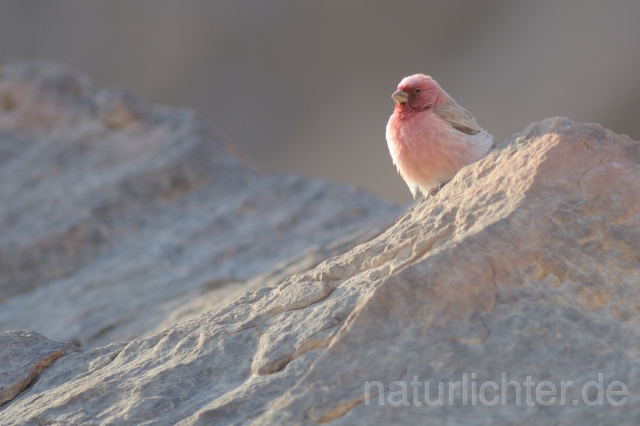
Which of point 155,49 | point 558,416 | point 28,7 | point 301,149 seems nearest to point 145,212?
point 558,416

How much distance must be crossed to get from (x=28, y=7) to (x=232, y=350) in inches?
794

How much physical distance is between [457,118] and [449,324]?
2032 millimetres

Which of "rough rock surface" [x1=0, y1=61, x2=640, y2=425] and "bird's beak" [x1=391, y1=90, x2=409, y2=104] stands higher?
"bird's beak" [x1=391, y1=90, x2=409, y2=104]

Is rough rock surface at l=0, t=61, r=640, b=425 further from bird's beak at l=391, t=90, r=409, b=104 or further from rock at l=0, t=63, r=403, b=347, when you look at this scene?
rock at l=0, t=63, r=403, b=347

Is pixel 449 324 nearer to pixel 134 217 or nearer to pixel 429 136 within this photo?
pixel 429 136

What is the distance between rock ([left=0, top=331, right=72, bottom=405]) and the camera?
124 inches

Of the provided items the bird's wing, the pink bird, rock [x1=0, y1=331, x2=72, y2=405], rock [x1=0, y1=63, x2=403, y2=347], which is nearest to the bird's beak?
the pink bird

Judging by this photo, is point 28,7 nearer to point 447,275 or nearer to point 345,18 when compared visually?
point 345,18

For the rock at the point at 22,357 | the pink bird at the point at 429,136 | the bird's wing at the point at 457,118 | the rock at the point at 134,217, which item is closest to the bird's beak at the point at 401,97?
the pink bird at the point at 429,136

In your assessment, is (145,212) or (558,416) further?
(145,212)

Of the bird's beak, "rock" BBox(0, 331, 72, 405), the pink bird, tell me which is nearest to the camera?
"rock" BBox(0, 331, 72, 405)

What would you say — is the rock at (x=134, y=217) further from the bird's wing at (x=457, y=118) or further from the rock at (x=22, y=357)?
the rock at (x=22, y=357)

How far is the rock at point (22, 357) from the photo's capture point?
10.4 feet

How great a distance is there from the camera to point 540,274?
2514 mm
